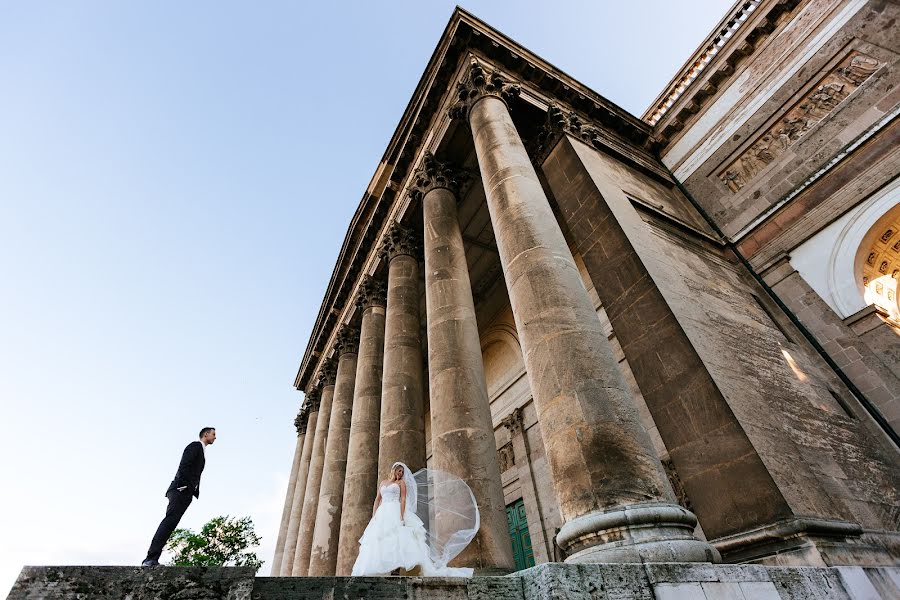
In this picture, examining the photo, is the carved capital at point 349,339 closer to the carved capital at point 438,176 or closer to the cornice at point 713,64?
the carved capital at point 438,176

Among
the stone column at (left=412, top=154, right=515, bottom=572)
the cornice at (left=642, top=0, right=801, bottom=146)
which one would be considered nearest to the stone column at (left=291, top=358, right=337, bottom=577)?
the stone column at (left=412, top=154, right=515, bottom=572)

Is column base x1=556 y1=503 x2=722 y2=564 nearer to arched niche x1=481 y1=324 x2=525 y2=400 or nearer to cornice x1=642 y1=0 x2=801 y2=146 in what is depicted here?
arched niche x1=481 y1=324 x2=525 y2=400

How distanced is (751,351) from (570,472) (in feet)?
15.3

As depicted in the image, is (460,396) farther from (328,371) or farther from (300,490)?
(300,490)

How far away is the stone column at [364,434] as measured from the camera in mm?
10180

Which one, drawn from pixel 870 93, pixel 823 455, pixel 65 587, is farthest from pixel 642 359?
pixel 870 93

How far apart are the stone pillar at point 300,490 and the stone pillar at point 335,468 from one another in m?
4.27

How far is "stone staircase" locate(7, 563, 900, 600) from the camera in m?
2.17

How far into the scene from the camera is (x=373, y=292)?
49.0ft

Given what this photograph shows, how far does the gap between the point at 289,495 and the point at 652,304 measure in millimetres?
20213

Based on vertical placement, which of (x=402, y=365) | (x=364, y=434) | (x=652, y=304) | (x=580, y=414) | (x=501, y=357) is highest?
(x=501, y=357)

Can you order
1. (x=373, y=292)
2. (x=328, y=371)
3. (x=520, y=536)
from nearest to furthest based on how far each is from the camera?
(x=520, y=536)
(x=373, y=292)
(x=328, y=371)

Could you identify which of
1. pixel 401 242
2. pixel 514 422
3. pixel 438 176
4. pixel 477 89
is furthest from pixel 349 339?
pixel 477 89

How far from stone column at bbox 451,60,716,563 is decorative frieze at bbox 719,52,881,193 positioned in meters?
7.77
